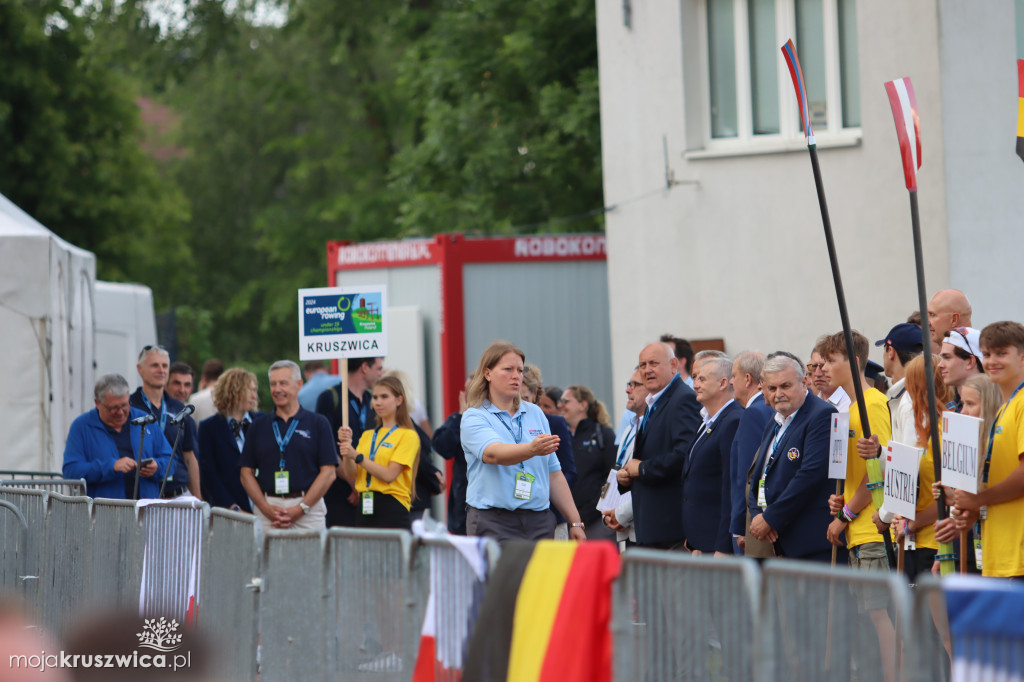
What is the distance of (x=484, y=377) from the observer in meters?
7.90

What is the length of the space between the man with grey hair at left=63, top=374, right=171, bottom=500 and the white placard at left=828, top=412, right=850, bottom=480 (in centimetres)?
516

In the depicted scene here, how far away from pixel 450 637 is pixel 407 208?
765 inches

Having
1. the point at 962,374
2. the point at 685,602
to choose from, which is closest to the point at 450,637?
the point at 685,602

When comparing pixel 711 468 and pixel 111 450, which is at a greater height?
pixel 111 450

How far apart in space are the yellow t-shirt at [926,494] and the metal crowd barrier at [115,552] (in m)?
4.33

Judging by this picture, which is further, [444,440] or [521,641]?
[444,440]

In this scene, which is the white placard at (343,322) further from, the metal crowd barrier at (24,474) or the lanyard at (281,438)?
the metal crowd barrier at (24,474)

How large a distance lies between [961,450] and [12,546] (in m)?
6.02

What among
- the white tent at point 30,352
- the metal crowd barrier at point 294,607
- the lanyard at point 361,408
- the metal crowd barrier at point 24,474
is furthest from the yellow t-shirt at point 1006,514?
the white tent at point 30,352

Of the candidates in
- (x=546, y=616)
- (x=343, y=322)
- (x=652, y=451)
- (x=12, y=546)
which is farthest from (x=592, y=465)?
(x=546, y=616)

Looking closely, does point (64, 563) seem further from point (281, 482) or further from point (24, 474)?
point (24, 474)

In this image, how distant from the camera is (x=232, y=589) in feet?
20.7

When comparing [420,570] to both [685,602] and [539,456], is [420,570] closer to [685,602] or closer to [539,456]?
[685,602]

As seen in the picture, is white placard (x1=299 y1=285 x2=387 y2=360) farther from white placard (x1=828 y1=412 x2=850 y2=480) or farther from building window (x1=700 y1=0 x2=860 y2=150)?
building window (x1=700 y1=0 x2=860 y2=150)
